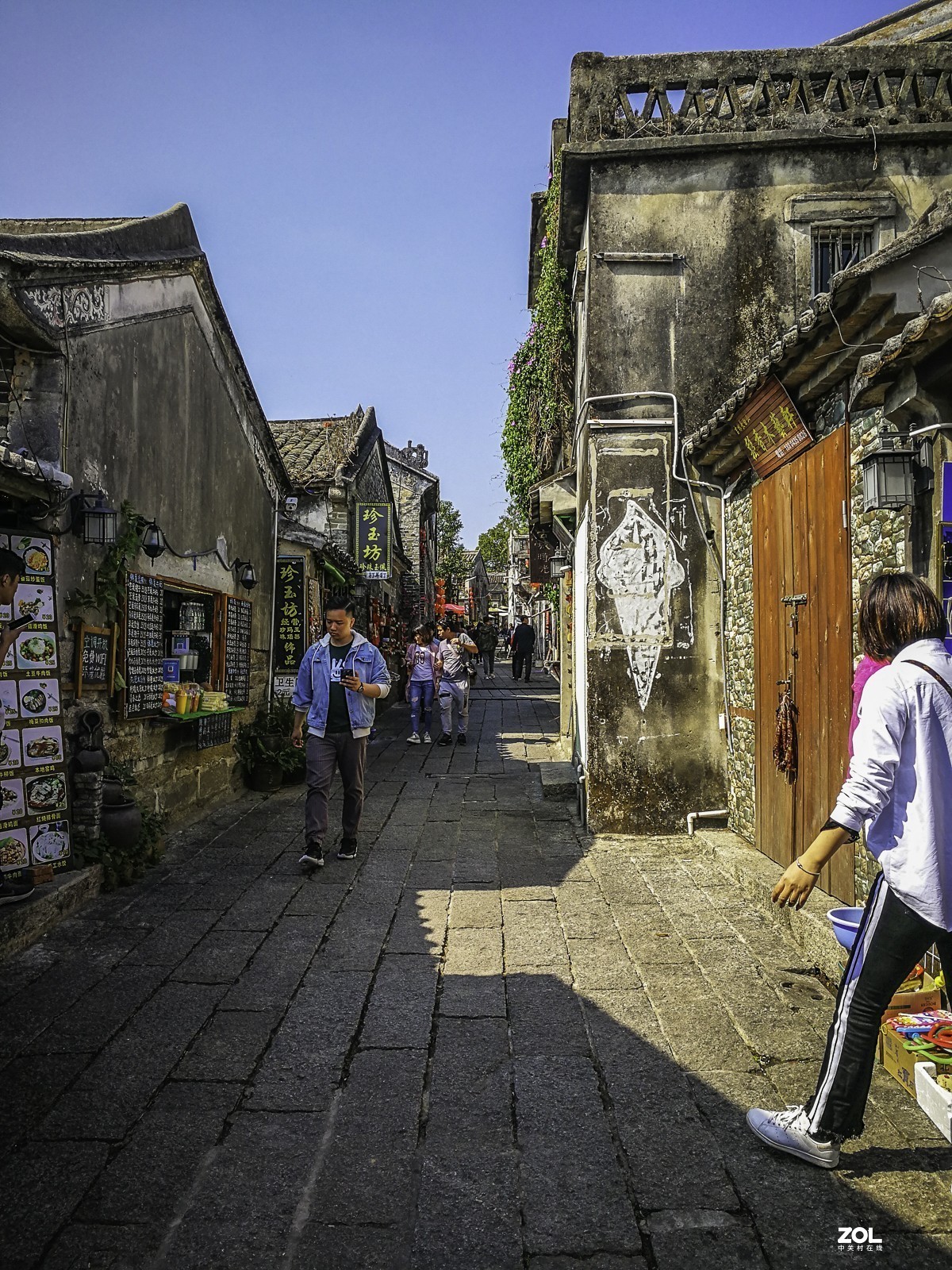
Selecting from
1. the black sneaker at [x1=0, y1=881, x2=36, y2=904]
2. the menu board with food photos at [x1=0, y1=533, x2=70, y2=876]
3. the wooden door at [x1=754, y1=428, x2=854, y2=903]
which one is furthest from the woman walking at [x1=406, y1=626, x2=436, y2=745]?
the black sneaker at [x1=0, y1=881, x2=36, y2=904]

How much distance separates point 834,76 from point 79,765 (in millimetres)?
8465

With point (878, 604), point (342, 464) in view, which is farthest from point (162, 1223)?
point (342, 464)

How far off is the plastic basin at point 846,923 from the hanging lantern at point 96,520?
519 cm

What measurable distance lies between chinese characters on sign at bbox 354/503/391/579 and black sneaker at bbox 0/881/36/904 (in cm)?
1257

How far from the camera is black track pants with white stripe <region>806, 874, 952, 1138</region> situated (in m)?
2.73

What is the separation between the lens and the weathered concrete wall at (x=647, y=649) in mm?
8062

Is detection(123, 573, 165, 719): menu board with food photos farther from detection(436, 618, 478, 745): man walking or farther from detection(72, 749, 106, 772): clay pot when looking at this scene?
detection(436, 618, 478, 745): man walking

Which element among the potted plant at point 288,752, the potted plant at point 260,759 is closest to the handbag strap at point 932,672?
the potted plant at point 288,752

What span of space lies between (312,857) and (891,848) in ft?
15.3

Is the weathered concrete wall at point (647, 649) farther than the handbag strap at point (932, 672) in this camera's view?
Yes

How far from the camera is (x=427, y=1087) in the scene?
11.4 ft

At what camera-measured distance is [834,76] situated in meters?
7.95

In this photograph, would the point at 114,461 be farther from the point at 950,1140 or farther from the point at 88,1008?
the point at 950,1140

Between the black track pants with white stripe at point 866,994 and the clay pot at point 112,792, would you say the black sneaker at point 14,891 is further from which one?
the black track pants with white stripe at point 866,994
